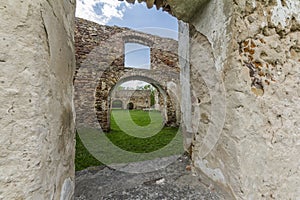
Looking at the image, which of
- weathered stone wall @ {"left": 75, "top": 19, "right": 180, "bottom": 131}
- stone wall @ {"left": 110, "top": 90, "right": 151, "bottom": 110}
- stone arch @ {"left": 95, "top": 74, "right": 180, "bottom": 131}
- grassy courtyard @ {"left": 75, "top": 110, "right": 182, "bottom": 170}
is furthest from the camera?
stone wall @ {"left": 110, "top": 90, "right": 151, "bottom": 110}

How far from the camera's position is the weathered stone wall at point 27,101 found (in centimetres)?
54

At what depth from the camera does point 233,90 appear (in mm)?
1026

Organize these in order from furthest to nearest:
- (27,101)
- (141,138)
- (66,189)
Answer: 1. (141,138)
2. (66,189)
3. (27,101)

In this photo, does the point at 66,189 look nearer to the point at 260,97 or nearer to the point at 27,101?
the point at 27,101

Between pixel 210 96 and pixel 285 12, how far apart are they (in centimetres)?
71

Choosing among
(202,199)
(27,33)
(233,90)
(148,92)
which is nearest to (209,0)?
(233,90)

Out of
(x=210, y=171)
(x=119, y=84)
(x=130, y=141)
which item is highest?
(x=119, y=84)

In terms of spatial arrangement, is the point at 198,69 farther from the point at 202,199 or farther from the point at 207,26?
the point at 202,199

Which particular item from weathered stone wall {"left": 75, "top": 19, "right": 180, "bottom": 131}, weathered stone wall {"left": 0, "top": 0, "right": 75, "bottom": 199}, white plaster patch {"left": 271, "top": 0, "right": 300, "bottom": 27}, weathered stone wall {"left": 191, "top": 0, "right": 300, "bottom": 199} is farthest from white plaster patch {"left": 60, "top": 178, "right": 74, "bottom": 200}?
weathered stone wall {"left": 75, "top": 19, "right": 180, "bottom": 131}

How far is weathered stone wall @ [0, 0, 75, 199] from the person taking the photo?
1.76 feet

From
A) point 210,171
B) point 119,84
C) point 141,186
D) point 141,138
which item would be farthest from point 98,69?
point 210,171

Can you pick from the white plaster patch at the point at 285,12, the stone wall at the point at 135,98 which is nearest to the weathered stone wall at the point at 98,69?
the white plaster patch at the point at 285,12

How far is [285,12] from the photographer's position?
43.2 inches

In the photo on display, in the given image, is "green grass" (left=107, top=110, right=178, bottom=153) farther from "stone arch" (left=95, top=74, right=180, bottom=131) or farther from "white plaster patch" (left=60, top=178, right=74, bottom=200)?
"white plaster patch" (left=60, top=178, right=74, bottom=200)
